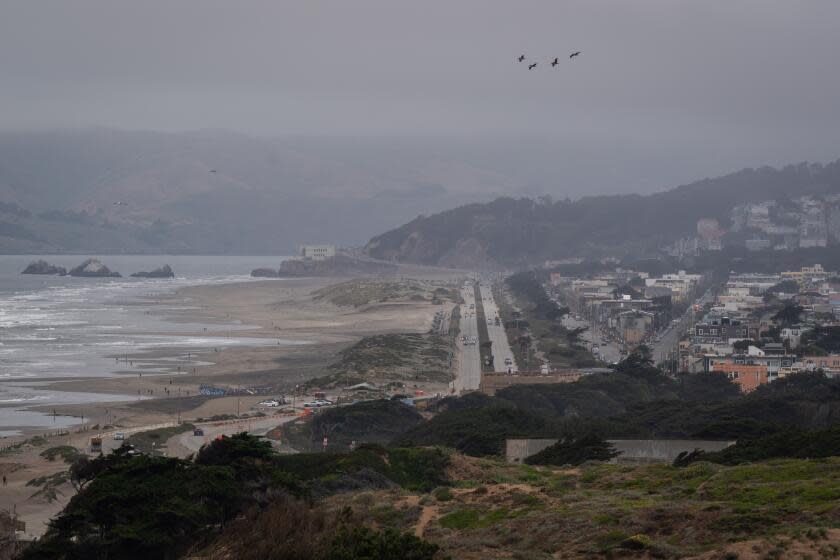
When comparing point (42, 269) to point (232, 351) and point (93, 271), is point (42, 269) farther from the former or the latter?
point (232, 351)

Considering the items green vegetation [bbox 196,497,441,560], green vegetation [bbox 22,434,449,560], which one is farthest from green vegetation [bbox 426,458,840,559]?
green vegetation [bbox 22,434,449,560]

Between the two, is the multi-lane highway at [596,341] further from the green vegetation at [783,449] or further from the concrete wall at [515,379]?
the green vegetation at [783,449]

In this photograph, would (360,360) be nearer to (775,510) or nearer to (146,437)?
(146,437)

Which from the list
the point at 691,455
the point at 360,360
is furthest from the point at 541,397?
the point at 691,455

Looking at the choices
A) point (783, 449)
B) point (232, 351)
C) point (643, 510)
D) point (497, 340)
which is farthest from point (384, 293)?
point (643, 510)

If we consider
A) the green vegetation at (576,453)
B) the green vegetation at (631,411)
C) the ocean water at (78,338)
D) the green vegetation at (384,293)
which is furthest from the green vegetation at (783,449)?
the green vegetation at (384,293)

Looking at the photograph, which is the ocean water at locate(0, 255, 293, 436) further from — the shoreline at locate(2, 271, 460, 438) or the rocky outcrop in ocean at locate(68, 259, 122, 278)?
the rocky outcrop in ocean at locate(68, 259, 122, 278)

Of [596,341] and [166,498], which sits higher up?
[166,498]
